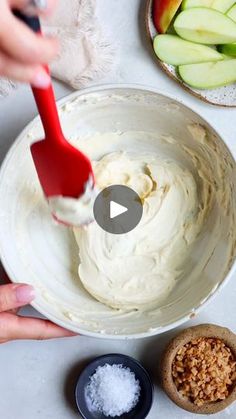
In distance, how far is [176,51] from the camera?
4.21ft

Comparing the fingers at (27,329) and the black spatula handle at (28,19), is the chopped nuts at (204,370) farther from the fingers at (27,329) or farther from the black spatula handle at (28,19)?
the black spatula handle at (28,19)

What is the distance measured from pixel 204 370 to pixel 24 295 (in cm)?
38

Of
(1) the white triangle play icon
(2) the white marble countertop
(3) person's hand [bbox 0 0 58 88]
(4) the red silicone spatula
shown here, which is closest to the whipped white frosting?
(4) the red silicone spatula

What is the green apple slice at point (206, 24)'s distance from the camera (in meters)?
1.27

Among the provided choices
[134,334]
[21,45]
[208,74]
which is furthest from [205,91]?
[21,45]

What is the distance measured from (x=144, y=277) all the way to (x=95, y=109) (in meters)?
0.34

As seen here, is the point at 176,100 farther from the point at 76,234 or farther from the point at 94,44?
the point at 76,234

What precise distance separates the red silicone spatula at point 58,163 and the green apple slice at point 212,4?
1.31ft

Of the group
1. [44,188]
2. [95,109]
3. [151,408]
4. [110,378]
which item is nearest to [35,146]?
[44,188]

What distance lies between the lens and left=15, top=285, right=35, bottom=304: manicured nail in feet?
3.88

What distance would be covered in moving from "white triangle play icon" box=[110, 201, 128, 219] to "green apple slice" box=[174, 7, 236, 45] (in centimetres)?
36

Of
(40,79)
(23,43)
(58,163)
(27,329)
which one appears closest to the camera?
(23,43)

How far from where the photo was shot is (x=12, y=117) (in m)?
1.31

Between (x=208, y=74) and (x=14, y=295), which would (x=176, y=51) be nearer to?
(x=208, y=74)
